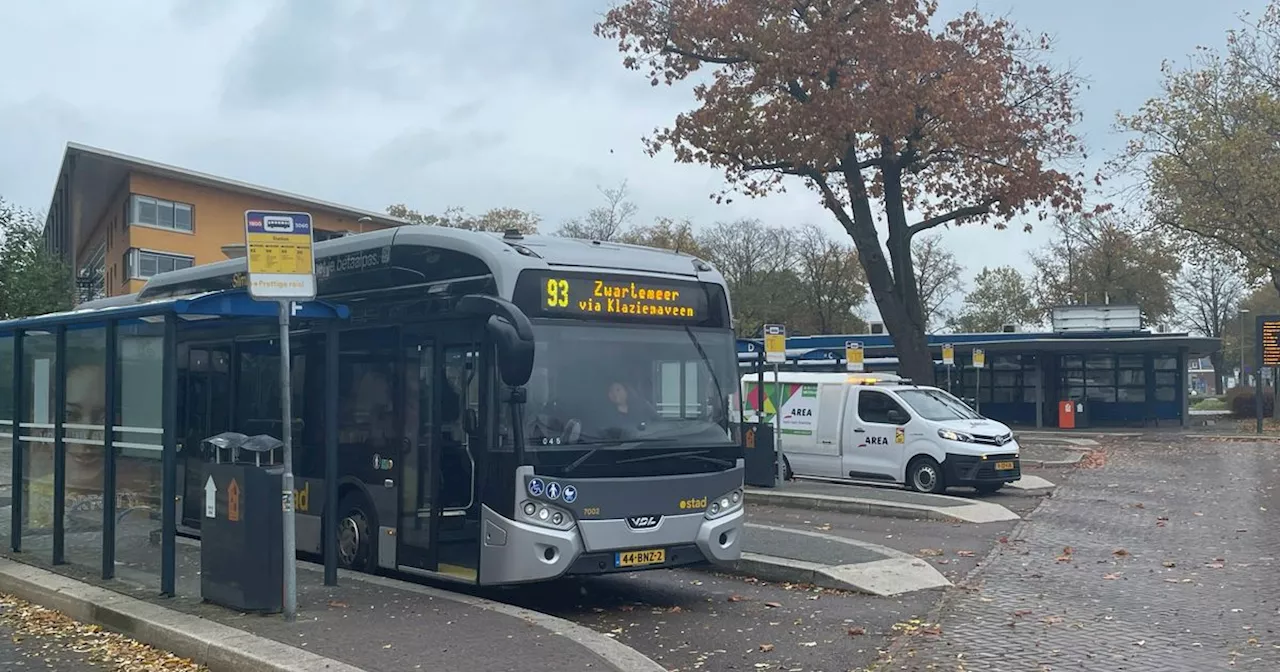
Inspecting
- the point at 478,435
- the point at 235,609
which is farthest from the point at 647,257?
the point at 235,609

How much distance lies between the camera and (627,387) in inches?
388

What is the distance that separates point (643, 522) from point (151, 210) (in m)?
50.2

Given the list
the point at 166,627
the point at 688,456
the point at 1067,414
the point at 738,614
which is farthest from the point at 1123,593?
the point at 1067,414

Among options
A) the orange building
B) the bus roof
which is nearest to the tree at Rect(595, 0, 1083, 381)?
the bus roof

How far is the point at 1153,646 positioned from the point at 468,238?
6.08 m

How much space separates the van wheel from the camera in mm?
19453

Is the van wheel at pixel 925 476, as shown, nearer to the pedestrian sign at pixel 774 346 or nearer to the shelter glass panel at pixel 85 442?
the pedestrian sign at pixel 774 346

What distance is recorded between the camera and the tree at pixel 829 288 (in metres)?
64.9

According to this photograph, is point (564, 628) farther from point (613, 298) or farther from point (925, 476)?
point (925, 476)

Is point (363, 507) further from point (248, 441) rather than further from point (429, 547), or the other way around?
point (248, 441)

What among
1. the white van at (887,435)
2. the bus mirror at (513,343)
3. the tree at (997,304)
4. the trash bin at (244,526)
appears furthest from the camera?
the tree at (997,304)

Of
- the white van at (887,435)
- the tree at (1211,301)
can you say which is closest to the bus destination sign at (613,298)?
the white van at (887,435)

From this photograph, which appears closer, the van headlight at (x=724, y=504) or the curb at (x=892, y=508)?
the van headlight at (x=724, y=504)

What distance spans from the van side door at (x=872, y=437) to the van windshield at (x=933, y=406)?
270mm
